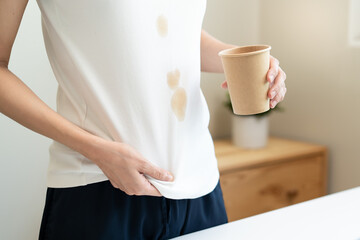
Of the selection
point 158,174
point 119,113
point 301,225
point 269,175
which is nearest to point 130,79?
point 119,113

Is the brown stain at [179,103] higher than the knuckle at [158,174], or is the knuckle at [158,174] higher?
the brown stain at [179,103]

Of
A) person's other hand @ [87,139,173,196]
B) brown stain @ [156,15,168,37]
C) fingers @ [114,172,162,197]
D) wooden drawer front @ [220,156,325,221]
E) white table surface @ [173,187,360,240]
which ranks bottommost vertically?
wooden drawer front @ [220,156,325,221]

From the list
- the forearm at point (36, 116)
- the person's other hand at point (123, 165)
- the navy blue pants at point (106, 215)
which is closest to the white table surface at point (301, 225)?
the navy blue pants at point (106, 215)

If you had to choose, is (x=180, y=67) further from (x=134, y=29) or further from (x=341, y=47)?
(x=341, y=47)

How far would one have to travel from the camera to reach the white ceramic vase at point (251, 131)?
2014mm

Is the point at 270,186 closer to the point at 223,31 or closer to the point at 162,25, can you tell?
the point at 223,31

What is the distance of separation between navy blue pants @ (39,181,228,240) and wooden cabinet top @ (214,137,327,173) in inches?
37.0

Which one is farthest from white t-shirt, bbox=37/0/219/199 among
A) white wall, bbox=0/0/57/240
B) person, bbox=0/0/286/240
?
white wall, bbox=0/0/57/240

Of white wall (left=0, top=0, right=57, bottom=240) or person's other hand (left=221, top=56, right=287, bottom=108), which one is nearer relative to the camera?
person's other hand (left=221, top=56, right=287, bottom=108)

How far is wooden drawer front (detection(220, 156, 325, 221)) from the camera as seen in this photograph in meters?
1.79

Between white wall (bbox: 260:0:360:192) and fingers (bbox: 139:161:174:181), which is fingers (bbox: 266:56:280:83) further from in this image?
white wall (bbox: 260:0:360:192)

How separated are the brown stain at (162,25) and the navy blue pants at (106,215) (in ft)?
0.88

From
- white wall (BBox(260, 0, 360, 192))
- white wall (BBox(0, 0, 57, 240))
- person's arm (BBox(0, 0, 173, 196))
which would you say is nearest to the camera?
person's arm (BBox(0, 0, 173, 196))

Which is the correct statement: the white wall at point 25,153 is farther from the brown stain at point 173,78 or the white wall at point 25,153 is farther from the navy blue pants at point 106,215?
the brown stain at point 173,78
